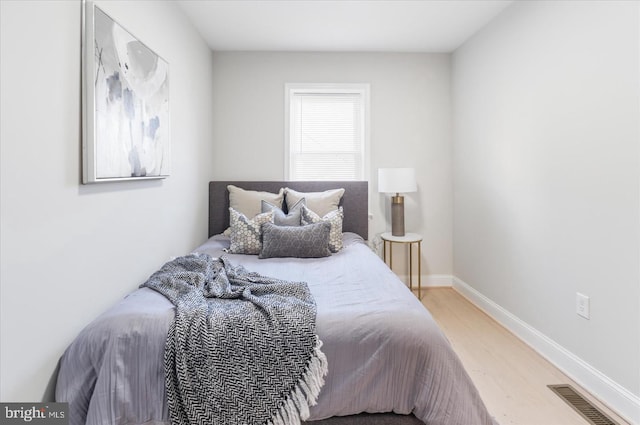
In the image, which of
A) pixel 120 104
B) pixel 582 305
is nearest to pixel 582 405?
pixel 582 305

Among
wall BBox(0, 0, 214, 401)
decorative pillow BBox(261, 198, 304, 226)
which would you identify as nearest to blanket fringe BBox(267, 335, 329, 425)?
wall BBox(0, 0, 214, 401)

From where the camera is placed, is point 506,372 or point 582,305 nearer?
point 582,305

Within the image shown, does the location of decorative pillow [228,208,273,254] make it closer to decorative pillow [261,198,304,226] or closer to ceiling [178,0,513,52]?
decorative pillow [261,198,304,226]

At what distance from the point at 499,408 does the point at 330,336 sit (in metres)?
1.15

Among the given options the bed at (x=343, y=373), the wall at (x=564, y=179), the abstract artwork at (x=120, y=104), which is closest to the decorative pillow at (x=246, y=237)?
the abstract artwork at (x=120, y=104)

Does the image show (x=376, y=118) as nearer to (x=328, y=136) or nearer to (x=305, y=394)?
(x=328, y=136)

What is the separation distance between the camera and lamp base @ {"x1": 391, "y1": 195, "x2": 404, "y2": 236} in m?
3.65

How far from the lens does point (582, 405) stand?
1.94 metres

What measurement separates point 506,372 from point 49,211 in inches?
103

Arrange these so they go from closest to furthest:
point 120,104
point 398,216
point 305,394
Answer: point 305,394 → point 120,104 → point 398,216

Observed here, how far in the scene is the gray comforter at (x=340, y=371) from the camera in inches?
53.8

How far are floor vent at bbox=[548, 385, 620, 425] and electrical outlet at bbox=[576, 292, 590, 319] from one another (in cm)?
43

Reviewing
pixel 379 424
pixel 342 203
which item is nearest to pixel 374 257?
pixel 342 203

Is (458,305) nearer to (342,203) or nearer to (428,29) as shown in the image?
(342,203)
